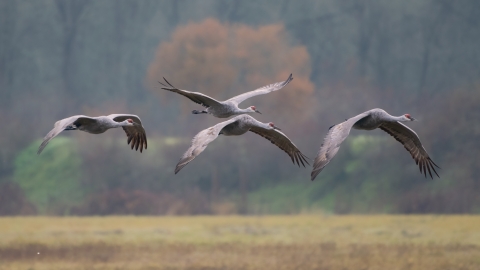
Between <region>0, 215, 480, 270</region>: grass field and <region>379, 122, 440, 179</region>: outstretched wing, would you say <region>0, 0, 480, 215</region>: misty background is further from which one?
<region>379, 122, 440, 179</region>: outstretched wing

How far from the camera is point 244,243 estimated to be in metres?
23.2

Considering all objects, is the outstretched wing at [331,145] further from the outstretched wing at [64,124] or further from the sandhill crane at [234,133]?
the outstretched wing at [64,124]

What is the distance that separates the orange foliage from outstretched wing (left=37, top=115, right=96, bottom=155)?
732 inches

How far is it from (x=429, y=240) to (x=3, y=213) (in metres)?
12.1

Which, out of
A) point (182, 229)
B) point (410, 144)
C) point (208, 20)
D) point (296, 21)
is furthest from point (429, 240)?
point (296, 21)

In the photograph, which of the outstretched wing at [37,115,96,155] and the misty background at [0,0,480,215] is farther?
the misty background at [0,0,480,215]

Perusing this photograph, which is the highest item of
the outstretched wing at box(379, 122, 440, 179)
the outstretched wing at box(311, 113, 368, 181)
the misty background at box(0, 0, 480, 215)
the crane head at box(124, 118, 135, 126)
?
the misty background at box(0, 0, 480, 215)

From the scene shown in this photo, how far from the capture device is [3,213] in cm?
2775

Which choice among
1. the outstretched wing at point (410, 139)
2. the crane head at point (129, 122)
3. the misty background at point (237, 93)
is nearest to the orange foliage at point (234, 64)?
the misty background at point (237, 93)

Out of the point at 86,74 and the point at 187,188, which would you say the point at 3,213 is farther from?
the point at 86,74

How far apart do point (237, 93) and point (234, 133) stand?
1908cm

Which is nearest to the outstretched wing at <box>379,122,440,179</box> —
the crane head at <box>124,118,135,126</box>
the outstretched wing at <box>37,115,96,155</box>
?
the crane head at <box>124,118,135,126</box>

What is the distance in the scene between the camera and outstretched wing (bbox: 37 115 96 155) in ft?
38.4

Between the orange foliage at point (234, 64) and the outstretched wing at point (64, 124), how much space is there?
18603 millimetres
